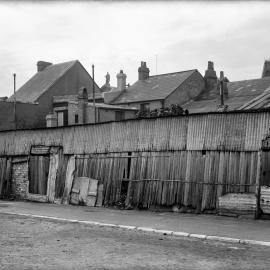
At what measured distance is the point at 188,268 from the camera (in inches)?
325

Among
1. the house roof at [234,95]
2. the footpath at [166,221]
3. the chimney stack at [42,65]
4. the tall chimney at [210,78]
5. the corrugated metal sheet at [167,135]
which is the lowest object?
the footpath at [166,221]

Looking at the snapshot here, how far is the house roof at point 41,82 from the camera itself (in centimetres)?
5013

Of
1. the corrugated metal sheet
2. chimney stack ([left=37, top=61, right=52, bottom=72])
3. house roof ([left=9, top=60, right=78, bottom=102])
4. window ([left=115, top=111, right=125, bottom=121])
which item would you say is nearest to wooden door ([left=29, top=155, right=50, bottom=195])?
the corrugated metal sheet

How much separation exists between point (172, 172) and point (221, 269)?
9.07m

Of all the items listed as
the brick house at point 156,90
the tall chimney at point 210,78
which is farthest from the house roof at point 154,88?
the tall chimney at point 210,78

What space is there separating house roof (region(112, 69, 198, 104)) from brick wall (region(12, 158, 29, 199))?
2293cm

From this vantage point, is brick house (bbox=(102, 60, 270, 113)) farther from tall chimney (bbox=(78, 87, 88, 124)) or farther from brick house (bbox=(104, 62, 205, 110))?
tall chimney (bbox=(78, 87, 88, 124))

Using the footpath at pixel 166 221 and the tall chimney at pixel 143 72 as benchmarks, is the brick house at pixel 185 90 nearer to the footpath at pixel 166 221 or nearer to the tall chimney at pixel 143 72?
the tall chimney at pixel 143 72

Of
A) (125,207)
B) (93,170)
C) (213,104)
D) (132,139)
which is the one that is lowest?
(125,207)

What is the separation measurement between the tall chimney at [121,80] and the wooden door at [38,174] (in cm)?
2848

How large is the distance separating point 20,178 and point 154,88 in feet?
87.0

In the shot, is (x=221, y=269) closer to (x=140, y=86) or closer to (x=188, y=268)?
(x=188, y=268)

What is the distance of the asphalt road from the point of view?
859cm

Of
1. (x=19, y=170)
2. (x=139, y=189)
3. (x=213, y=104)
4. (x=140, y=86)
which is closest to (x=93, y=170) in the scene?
(x=139, y=189)
